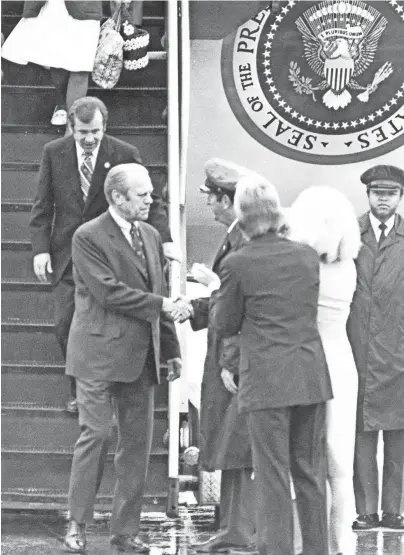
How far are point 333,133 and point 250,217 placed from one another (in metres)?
4.06

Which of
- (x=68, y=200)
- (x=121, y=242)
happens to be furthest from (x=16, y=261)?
(x=121, y=242)

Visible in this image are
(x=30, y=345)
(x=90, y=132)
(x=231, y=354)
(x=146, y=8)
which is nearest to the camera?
(x=231, y=354)

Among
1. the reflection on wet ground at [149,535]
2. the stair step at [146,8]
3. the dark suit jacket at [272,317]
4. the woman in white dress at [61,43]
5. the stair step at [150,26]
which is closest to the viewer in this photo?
the dark suit jacket at [272,317]

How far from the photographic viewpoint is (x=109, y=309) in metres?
7.98

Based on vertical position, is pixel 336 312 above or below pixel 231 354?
above

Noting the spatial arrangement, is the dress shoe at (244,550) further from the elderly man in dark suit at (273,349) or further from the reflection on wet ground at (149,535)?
the elderly man in dark suit at (273,349)

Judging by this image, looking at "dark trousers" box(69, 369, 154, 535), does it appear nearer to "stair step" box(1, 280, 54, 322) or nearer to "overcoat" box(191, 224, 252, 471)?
"overcoat" box(191, 224, 252, 471)

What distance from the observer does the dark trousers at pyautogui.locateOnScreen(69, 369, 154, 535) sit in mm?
7988

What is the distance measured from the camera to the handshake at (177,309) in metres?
8.02

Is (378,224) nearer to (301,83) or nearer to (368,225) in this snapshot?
(368,225)

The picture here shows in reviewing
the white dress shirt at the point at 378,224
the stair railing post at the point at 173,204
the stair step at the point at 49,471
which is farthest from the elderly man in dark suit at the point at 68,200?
the white dress shirt at the point at 378,224

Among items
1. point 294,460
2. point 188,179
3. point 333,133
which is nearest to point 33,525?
point 294,460

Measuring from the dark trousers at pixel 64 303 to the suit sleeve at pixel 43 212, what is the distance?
6.9 inches

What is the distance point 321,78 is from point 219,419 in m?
3.74
